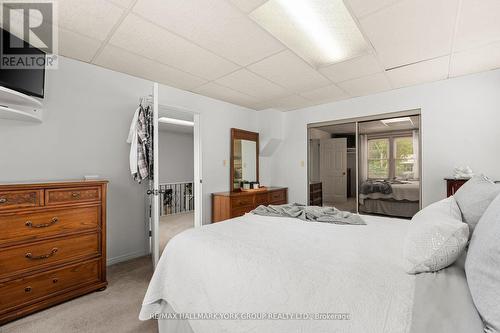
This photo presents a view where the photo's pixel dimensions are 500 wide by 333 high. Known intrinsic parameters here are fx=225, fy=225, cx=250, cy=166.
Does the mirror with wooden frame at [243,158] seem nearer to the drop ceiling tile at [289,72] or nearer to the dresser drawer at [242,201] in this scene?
the dresser drawer at [242,201]

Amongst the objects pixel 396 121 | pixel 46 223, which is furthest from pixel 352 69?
pixel 46 223

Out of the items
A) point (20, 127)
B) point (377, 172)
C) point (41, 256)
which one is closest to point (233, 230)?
point (41, 256)

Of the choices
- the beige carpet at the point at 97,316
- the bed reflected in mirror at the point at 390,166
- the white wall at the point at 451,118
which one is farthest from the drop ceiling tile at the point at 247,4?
the bed reflected in mirror at the point at 390,166

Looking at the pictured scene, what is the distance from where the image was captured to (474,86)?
3.02 metres

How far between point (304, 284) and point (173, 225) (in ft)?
14.6

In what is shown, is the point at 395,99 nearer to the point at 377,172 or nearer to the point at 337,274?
the point at 377,172

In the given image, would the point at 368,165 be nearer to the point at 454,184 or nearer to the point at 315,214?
the point at 454,184

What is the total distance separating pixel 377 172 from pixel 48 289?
4626mm

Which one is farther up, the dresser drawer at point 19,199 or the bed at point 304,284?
the dresser drawer at point 19,199

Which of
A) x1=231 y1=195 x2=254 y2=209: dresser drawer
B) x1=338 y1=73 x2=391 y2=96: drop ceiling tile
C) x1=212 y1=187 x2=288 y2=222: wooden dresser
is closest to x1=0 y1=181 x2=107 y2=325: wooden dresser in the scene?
x1=212 y1=187 x2=288 y2=222: wooden dresser

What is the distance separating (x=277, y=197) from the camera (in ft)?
15.3

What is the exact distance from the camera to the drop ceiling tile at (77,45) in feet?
7.00

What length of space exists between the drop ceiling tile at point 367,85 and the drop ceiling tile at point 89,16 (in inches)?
116

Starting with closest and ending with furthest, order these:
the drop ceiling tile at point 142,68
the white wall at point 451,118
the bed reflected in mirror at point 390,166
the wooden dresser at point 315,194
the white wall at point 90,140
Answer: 1. the white wall at point 90,140
2. the drop ceiling tile at point 142,68
3. the white wall at point 451,118
4. the bed reflected in mirror at point 390,166
5. the wooden dresser at point 315,194
